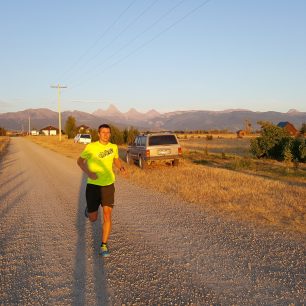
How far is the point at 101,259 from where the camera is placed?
561cm

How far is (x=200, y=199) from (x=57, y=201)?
12.8ft

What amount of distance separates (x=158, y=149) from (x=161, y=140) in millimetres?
596

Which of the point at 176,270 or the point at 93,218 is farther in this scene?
the point at 93,218

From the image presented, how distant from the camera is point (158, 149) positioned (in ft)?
58.5

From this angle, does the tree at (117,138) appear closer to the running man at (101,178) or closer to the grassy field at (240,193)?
the grassy field at (240,193)

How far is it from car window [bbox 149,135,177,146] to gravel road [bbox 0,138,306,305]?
8.98 meters

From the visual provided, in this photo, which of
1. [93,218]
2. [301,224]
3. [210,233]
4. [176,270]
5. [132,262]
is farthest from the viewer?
[301,224]

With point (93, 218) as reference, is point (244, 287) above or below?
below

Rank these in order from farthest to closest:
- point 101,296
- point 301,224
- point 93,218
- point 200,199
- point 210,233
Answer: point 200,199 → point 301,224 → point 210,233 → point 93,218 → point 101,296

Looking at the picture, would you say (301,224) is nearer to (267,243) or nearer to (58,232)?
(267,243)

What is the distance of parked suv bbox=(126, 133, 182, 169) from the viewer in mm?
17750

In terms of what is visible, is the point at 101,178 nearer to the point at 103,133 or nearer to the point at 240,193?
the point at 103,133

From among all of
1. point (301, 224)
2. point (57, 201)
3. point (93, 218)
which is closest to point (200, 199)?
point (301, 224)

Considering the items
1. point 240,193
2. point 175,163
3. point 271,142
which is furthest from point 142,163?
point 271,142
